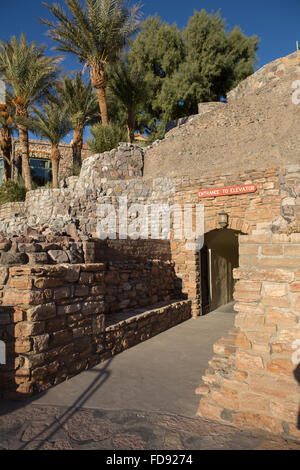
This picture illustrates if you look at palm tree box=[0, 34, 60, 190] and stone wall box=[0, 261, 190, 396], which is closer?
stone wall box=[0, 261, 190, 396]

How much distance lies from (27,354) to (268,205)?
20.8 feet

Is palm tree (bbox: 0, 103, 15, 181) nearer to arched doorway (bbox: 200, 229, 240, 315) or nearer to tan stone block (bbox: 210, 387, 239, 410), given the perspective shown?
arched doorway (bbox: 200, 229, 240, 315)

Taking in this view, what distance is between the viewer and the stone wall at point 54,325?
3.37m

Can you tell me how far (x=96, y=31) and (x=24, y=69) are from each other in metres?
4.08

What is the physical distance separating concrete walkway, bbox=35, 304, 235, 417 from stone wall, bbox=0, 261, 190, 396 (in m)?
0.20

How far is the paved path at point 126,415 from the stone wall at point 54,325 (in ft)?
0.65

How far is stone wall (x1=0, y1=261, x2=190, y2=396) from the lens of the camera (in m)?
3.37

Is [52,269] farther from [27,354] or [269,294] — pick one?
[269,294]

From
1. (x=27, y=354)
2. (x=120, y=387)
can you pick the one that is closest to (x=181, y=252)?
(x=120, y=387)

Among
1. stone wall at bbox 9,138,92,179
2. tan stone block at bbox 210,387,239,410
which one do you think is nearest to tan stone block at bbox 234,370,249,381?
tan stone block at bbox 210,387,239,410

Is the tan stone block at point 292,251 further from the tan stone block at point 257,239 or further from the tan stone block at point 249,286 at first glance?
the tan stone block at point 249,286

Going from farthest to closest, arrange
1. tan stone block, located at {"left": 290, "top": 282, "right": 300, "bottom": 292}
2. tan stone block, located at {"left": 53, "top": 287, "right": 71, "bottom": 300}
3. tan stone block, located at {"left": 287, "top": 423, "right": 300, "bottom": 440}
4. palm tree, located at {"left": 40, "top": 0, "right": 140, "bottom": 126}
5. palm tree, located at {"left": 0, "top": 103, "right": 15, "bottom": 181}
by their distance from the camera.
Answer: palm tree, located at {"left": 0, "top": 103, "right": 15, "bottom": 181}
palm tree, located at {"left": 40, "top": 0, "right": 140, "bottom": 126}
tan stone block, located at {"left": 53, "top": 287, "right": 71, "bottom": 300}
tan stone block, located at {"left": 290, "top": 282, "right": 300, "bottom": 292}
tan stone block, located at {"left": 287, "top": 423, "right": 300, "bottom": 440}

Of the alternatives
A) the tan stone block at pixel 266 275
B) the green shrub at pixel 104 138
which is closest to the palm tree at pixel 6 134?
the green shrub at pixel 104 138

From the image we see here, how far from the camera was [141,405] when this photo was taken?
3297mm
